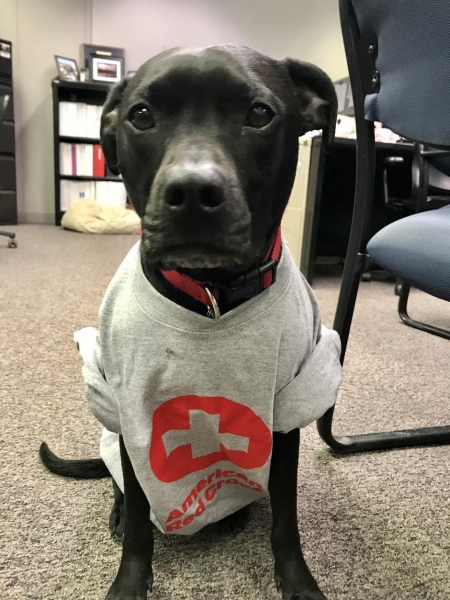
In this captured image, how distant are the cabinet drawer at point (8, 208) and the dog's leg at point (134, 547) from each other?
14.2ft

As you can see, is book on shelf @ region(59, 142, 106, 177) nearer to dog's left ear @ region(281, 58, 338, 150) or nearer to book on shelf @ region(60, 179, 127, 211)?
book on shelf @ region(60, 179, 127, 211)

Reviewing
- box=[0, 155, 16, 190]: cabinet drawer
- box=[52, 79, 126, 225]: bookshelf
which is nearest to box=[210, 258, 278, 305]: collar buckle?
box=[52, 79, 126, 225]: bookshelf

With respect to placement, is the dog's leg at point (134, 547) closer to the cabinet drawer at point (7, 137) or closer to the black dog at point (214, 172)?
the black dog at point (214, 172)

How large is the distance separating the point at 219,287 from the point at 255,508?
1.54 ft

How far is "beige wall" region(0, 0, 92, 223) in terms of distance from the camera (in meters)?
4.68

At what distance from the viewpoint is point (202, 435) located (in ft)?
2.37

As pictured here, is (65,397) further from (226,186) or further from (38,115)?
(38,115)

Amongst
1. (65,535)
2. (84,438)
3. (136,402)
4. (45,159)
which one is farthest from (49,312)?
(45,159)

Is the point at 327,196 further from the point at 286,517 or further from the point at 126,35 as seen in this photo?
the point at 126,35

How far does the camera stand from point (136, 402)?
0.66 metres

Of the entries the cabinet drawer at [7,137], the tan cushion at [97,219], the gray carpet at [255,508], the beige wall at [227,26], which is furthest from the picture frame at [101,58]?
the gray carpet at [255,508]

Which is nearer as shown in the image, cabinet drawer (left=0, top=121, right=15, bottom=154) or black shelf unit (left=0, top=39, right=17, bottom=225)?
black shelf unit (left=0, top=39, right=17, bottom=225)

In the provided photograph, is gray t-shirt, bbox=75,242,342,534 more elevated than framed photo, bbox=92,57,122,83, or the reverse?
framed photo, bbox=92,57,122,83

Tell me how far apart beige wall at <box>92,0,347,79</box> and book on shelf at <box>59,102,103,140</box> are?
0.66 m
